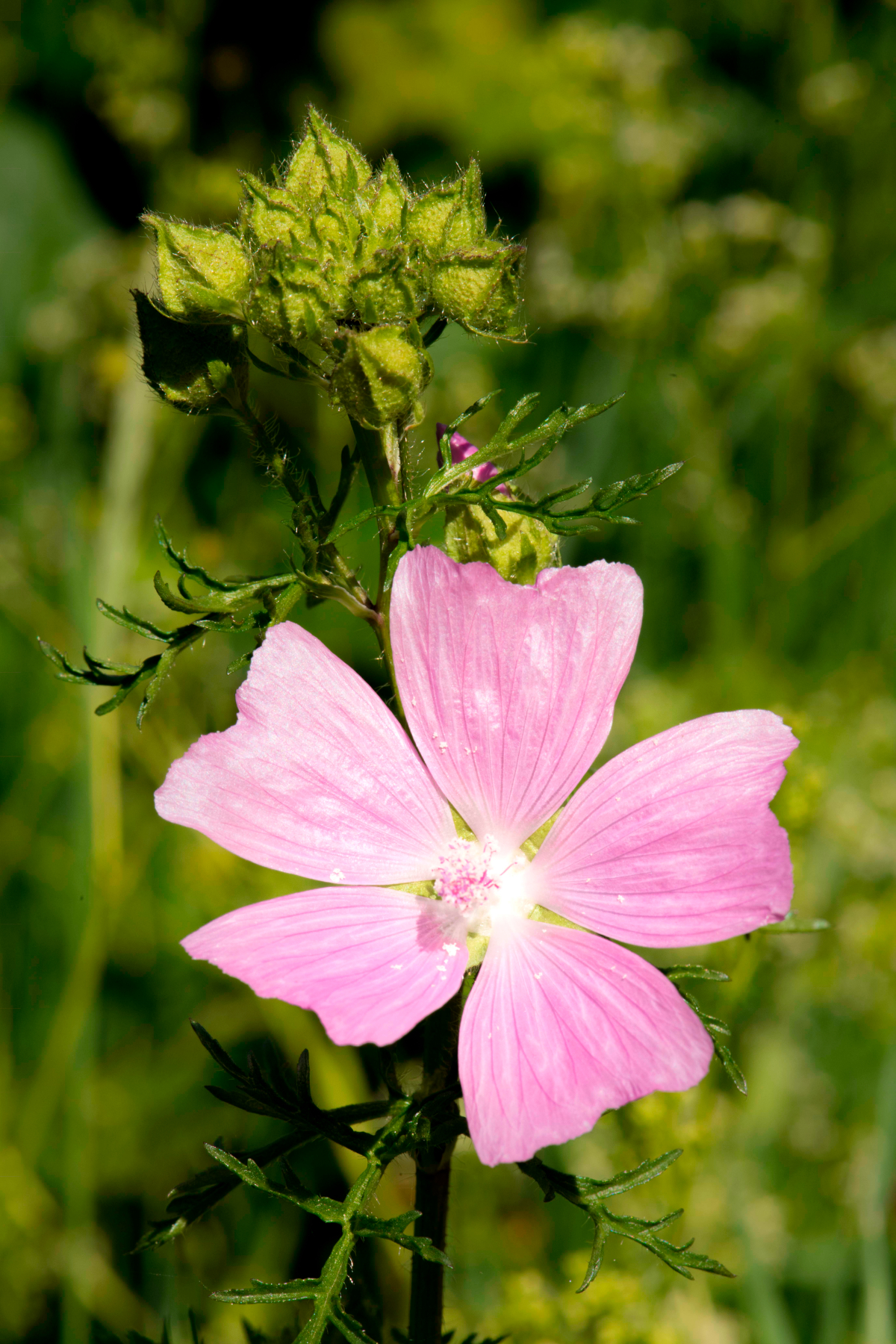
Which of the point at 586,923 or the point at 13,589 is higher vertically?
the point at 13,589

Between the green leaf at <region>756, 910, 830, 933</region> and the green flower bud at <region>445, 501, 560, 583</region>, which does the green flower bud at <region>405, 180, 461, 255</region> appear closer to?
the green flower bud at <region>445, 501, 560, 583</region>

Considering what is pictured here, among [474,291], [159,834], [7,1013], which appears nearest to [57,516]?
[159,834]

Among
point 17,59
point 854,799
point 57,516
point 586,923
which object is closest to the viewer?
point 586,923

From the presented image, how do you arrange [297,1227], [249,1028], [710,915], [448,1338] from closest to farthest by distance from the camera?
1. [710,915]
2. [448,1338]
3. [297,1227]
4. [249,1028]

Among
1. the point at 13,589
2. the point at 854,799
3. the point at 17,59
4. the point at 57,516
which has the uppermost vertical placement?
the point at 17,59

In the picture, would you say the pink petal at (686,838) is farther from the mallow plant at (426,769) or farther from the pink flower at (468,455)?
the pink flower at (468,455)

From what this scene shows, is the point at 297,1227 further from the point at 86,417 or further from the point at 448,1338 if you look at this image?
the point at 86,417

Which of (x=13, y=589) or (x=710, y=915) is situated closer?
(x=710, y=915)

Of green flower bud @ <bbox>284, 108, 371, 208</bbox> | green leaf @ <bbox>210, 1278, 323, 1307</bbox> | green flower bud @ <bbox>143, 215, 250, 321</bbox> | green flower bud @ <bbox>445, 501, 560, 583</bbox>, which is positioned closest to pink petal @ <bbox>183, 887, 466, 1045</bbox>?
green leaf @ <bbox>210, 1278, 323, 1307</bbox>
